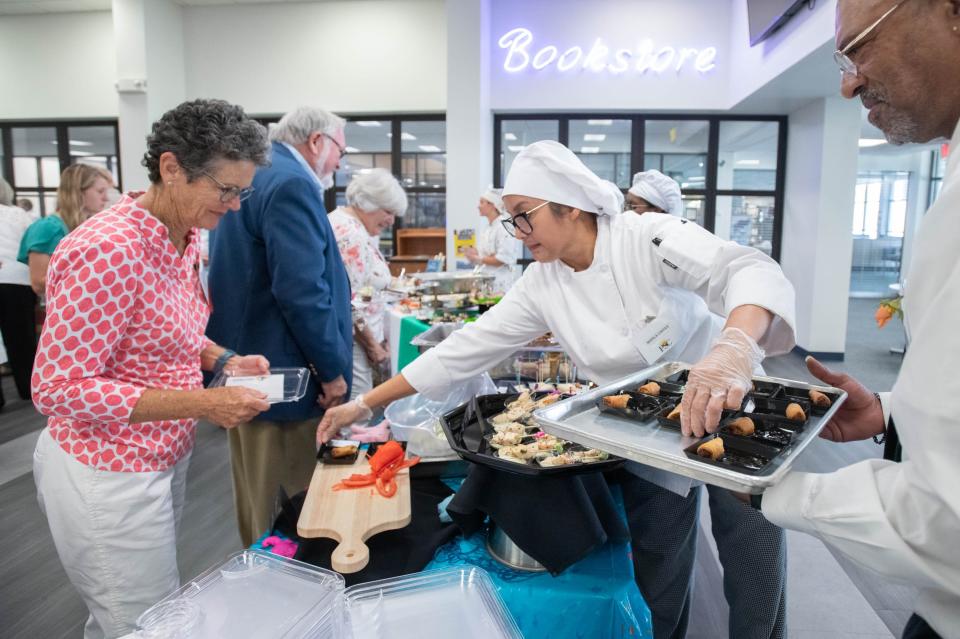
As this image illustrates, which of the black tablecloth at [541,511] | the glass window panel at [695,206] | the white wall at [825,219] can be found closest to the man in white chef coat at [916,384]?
the black tablecloth at [541,511]

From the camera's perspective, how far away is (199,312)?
5.17ft

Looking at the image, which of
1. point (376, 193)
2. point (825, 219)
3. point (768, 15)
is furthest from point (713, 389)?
point (825, 219)

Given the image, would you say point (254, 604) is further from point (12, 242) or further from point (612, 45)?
point (612, 45)

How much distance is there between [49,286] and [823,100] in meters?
6.84

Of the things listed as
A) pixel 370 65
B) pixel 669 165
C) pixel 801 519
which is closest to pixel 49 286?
pixel 801 519

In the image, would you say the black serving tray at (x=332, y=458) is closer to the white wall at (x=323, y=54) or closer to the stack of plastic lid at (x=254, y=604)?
the stack of plastic lid at (x=254, y=604)

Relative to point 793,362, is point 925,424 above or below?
above

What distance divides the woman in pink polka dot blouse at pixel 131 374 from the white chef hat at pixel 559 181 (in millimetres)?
675

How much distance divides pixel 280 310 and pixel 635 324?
1081mm

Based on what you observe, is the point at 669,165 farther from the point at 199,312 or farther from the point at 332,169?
the point at 199,312

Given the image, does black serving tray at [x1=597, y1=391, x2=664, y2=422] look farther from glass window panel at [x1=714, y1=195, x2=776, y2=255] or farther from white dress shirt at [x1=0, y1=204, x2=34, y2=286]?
glass window panel at [x1=714, y1=195, x2=776, y2=255]

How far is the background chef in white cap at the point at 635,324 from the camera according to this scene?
4.58ft

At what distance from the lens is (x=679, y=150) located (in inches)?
309

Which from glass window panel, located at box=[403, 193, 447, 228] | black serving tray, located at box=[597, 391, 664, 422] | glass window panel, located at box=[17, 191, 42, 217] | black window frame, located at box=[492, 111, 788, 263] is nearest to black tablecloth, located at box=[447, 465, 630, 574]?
black serving tray, located at box=[597, 391, 664, 422]
